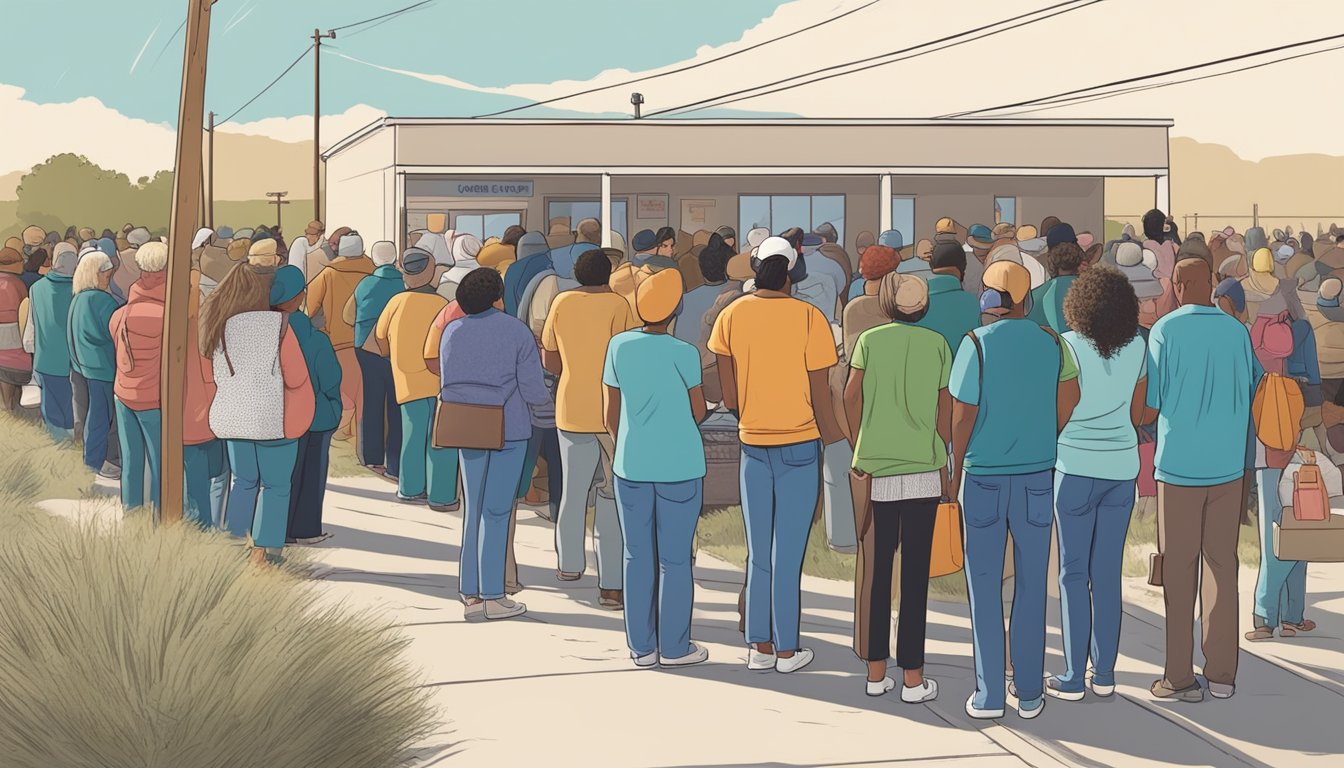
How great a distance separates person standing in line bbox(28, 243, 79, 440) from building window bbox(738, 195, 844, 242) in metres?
23.5

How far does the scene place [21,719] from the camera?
5594 mm

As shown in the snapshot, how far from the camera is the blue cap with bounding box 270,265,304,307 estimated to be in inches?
366

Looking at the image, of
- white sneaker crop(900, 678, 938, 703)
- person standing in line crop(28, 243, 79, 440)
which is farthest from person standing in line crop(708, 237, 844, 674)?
person standing in line crop(28, 243, 79, 440)

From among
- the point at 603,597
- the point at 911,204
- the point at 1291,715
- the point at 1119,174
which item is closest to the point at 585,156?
the point at 911,204

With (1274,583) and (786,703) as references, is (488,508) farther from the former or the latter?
(1274,583)

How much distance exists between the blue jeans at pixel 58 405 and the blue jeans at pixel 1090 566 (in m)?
10.1

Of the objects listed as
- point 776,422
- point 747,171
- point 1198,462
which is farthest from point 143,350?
point 747,171

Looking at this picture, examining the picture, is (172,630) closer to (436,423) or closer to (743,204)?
(436,423)

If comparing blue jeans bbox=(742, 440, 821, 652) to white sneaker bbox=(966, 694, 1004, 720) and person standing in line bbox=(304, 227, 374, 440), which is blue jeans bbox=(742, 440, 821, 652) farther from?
person standing in line bbox=(304, 227, 374, 440)

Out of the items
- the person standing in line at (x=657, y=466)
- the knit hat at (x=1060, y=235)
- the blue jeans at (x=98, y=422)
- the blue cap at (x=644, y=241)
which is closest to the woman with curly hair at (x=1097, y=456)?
the person standing in line at (x=657, y=466)

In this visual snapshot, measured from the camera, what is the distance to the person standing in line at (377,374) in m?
12.6

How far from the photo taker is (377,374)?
13438mm

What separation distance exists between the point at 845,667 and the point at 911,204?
30.5 meters

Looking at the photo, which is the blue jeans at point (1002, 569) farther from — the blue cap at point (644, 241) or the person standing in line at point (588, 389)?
the blue cap at point (644, 241)
